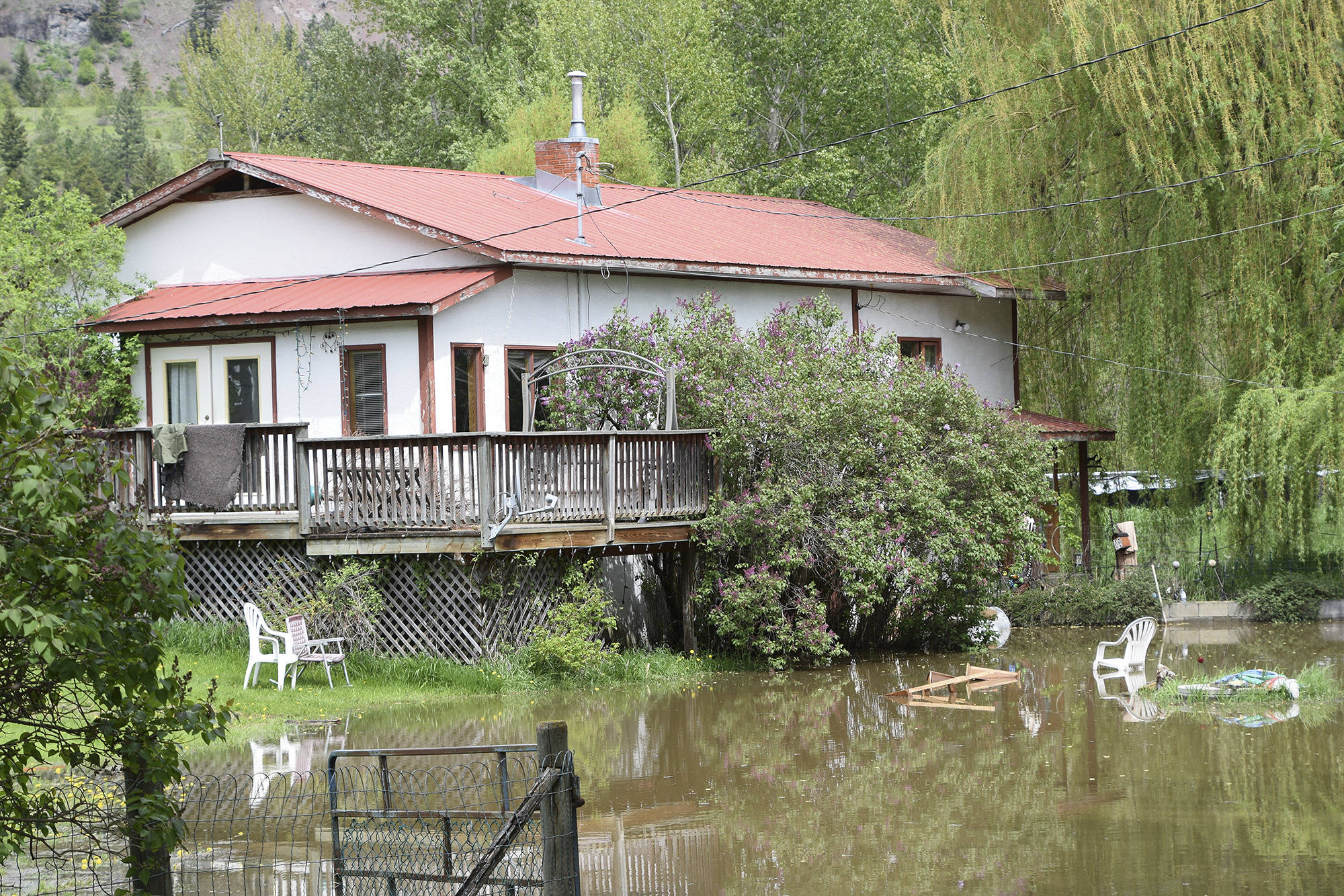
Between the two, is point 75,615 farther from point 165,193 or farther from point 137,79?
point 137,79

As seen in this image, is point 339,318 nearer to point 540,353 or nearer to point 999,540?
point 540,353

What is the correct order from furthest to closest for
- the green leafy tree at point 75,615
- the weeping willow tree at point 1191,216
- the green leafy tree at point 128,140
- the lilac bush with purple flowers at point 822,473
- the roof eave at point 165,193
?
the green leafy tree at point 128,140
the weeping willow tree at point 1191,216
the roof eave at point 165,193
the lilac bush with purple flowers at point 822,473
the green leafy tree at point 75,615

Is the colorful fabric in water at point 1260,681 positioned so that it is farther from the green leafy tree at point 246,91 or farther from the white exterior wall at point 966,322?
the green leafy tree at point 246,91

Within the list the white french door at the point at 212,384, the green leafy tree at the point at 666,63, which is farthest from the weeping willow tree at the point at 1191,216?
the green leafy tree at the point at 666,63

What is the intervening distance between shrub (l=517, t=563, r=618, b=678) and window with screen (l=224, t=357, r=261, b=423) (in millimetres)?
5379

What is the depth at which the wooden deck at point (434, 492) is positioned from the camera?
656 inches

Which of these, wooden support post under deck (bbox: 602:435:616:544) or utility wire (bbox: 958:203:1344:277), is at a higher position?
utility wire (bbox: 958:203:1344:277)

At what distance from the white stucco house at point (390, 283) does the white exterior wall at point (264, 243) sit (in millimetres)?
27

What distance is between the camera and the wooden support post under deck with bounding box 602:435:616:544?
57.9ft

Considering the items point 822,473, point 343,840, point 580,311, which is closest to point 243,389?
point 580,311

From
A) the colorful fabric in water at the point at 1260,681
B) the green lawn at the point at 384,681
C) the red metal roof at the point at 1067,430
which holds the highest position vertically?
the red metal roof at the point at 1067,430

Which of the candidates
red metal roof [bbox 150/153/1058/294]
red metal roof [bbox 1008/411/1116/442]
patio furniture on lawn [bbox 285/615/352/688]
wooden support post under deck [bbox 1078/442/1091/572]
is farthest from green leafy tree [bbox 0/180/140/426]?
wooden support post under deck [bbox 1078/442/1091/572]

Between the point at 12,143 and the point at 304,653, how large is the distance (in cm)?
8057

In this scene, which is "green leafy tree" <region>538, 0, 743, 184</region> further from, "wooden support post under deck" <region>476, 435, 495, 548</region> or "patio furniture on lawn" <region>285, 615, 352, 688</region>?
"patio furniture on lawn" <region>285, 615, 352, 688</region>
